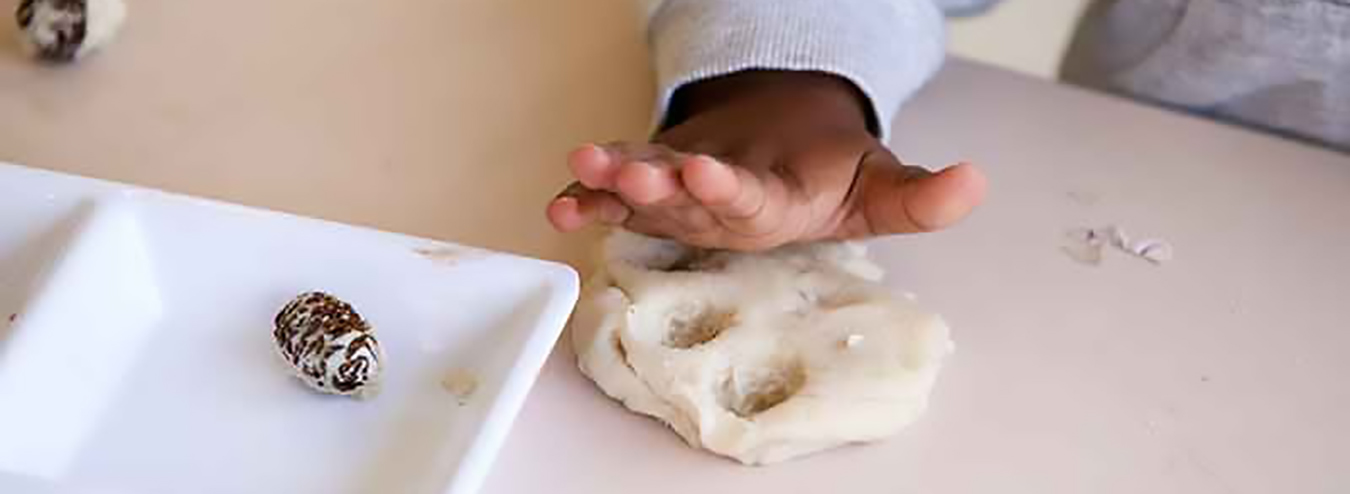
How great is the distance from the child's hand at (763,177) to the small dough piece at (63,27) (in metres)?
0.19

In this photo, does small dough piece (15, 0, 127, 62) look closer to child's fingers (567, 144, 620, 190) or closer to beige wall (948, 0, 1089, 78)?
child's fingers (567, 144, 620, 190)

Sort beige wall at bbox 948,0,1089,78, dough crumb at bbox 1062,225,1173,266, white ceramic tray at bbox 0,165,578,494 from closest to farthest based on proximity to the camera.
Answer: white ceramic tray at bbox 0,165,578,494 < dough crumb at bbox 1062,225,1173,266 < beige wall at bbox 948,0,1089,78

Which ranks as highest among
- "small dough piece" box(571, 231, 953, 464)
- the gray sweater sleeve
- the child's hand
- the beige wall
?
the gray sweater sleeve

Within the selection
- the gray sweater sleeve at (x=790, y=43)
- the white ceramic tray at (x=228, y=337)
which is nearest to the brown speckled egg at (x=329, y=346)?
the white ceramic tray at (x=228, y=337)

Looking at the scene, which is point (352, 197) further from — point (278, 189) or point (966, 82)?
point (966, 82)

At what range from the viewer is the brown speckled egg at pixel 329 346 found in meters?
0.48

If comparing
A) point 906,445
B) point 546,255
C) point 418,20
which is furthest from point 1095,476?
point 418,20

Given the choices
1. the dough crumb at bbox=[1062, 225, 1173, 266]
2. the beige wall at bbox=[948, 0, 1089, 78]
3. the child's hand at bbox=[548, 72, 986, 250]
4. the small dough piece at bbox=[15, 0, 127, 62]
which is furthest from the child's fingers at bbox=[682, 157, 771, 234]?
the beige wall at bbox=[948, 0, 1089, 78]

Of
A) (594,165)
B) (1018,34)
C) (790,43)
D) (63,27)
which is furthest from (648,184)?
(1018,34)

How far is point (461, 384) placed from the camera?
1.62 ft

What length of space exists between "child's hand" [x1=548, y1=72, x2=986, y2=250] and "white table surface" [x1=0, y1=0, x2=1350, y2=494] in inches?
1.2

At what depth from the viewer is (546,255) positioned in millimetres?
553

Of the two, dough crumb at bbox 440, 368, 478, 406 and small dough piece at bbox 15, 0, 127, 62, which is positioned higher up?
small dough piece at bbox 15, 0, 127, 62

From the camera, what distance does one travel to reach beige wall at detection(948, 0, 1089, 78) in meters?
0.94
